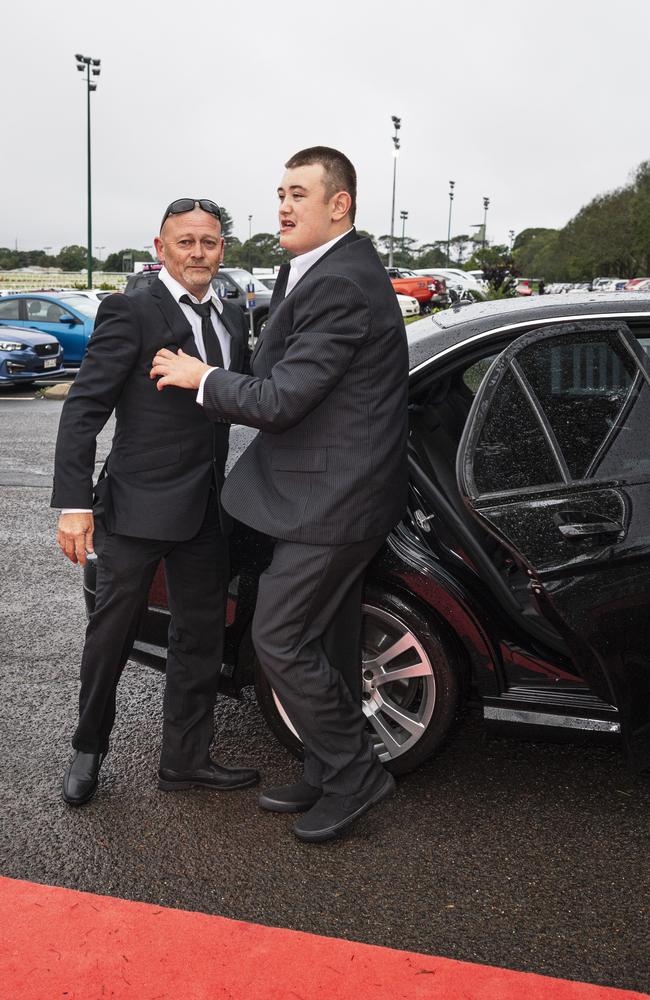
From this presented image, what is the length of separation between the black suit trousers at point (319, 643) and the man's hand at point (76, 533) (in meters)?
0.55

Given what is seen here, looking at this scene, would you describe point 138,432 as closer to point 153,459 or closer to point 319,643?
point 153,459

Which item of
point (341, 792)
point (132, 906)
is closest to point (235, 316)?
point (341, 792)

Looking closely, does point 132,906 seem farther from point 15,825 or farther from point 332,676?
point 332,676

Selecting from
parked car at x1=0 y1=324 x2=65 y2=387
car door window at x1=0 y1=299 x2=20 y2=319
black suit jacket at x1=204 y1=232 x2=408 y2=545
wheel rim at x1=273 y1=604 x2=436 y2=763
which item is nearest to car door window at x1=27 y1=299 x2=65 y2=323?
car door window at x1=0 y1=299 x2=20 y2=319

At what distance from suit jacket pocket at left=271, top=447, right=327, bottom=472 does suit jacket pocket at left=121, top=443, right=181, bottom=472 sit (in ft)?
1.32

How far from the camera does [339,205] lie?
9.05ft

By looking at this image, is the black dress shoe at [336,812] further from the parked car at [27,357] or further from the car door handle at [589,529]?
the parked car at [27,357]

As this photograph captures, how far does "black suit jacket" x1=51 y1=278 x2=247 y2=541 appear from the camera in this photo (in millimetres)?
2881

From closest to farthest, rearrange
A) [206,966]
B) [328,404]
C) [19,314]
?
[206,966] → [328,404] → [19,314]

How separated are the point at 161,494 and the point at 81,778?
0.98 metres

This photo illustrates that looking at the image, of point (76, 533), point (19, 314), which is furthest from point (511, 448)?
point (19, 314)

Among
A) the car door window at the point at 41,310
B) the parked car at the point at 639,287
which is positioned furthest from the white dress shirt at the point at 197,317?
the car door window at the point at 41,310

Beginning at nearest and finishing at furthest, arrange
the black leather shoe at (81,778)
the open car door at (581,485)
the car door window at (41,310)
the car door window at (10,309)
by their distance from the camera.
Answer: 1. the open car door at (581,485)
2. the black leather shoe at (81,778)
3. the car door window at (41,310)
4. the car door window at (10,309)

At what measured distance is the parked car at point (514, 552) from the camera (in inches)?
107
